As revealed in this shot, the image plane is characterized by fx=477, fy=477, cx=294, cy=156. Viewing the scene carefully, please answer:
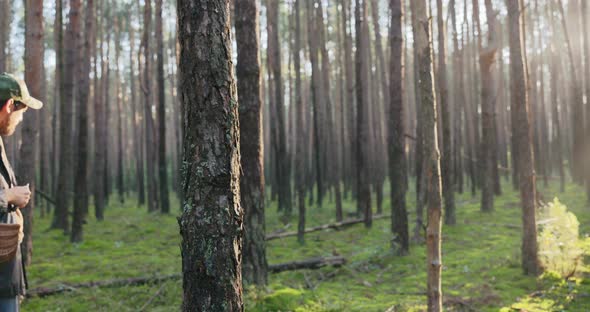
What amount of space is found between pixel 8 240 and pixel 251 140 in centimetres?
421

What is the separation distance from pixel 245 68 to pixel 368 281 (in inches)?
173

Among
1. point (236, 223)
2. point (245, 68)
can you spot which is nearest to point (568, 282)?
point (245, 68)

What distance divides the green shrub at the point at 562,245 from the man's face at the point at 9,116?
7.12 metres

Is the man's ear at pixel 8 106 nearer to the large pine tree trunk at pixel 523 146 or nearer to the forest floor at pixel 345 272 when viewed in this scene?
the forest floor at pixel 345 272

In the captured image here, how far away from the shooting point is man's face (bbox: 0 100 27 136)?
2.95 m

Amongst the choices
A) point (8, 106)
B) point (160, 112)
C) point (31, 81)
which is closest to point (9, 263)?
point (8, 106)

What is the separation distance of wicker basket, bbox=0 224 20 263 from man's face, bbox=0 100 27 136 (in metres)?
0.58

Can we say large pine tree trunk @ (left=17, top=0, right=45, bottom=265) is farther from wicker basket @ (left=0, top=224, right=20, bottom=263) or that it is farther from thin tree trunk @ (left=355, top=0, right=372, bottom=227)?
thin tree trunk @ (left=355, top=0, right=372, bottom=227)

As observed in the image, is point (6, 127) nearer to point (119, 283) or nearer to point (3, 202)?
point (3, 202)

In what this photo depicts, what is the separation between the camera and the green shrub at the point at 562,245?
7.22 meters

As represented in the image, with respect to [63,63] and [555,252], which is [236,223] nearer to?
[555,252]

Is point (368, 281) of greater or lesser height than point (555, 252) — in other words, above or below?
below

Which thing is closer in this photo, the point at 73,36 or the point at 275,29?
the point at 73,36

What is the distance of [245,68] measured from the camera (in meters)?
6.86
